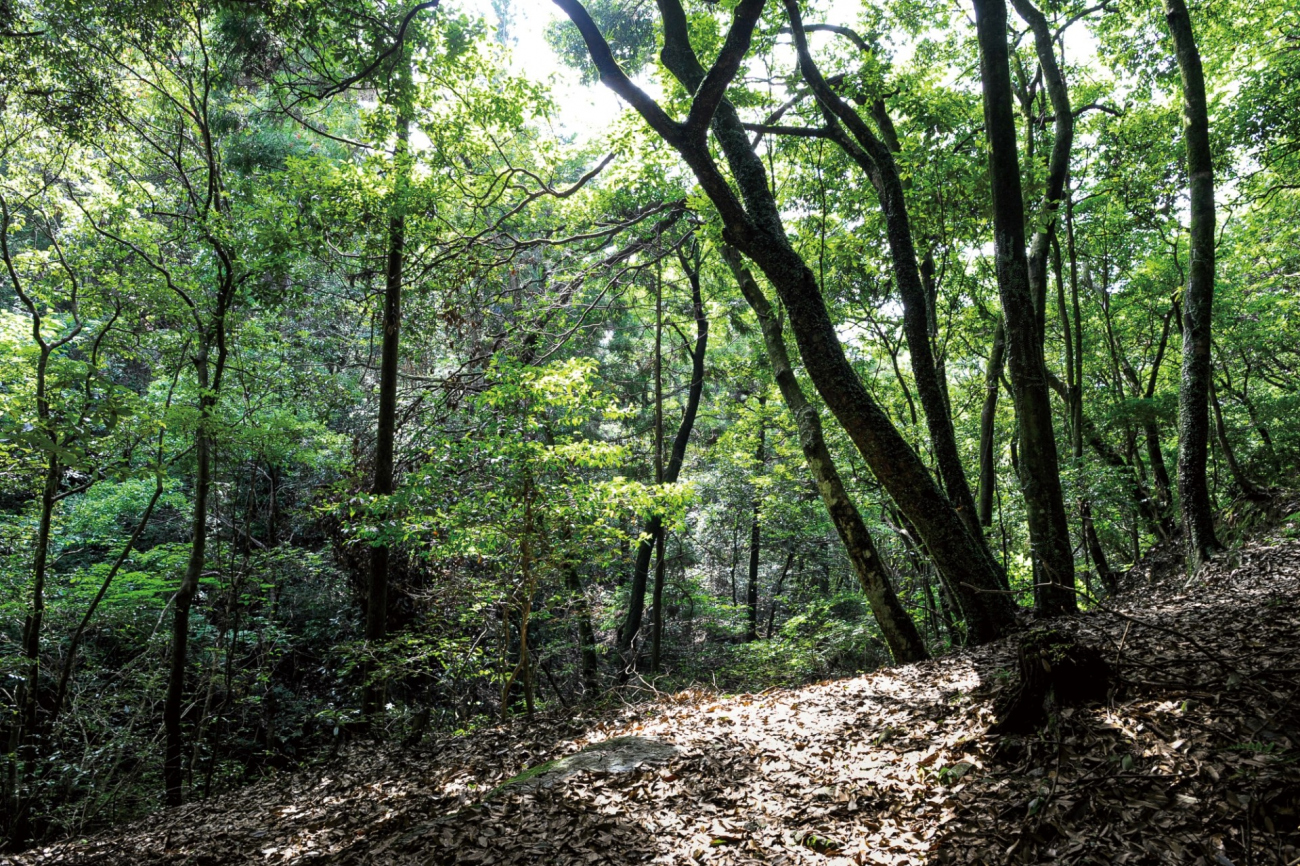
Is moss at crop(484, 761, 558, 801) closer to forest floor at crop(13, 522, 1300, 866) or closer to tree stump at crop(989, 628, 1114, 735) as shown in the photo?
forest floor at crop(13, 522, 1300, 866)

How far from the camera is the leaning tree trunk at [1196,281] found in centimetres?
558

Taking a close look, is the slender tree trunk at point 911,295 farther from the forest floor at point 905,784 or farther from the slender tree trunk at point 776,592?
the slender tree trunk at point 776,592

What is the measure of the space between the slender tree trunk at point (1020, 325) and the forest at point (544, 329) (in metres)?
0.03

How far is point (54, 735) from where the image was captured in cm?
707

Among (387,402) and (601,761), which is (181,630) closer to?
(387,402)

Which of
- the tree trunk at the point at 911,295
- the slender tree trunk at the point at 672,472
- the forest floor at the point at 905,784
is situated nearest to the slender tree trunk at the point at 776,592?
the slender tree trunk at the point at 672,472

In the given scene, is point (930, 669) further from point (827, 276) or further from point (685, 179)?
point (685, 179)

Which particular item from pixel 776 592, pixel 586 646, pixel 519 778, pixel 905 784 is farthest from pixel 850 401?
pixel 776 592

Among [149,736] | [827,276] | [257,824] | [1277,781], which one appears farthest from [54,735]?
[827,276]

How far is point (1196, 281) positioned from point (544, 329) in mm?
7254

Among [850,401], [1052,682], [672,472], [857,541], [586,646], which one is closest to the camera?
[1052,682]

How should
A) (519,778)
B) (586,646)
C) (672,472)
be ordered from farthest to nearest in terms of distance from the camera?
(672,472)
(586,646)
(519,778)

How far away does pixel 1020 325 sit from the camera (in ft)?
17.6

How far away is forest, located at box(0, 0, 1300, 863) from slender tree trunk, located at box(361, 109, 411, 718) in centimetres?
6
